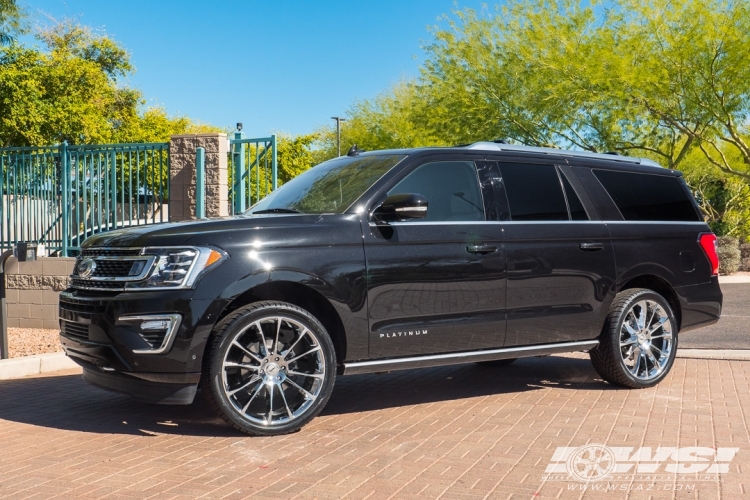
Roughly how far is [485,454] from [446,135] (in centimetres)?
2711

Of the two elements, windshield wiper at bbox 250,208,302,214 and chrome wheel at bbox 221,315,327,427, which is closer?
chrome wheel at bbox 221,315,327,427

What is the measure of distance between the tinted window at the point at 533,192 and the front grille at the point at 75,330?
3.32 m

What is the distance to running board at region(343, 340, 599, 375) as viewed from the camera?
6.28 m

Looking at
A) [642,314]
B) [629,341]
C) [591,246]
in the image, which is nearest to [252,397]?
[591,246]

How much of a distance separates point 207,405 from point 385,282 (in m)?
1.90

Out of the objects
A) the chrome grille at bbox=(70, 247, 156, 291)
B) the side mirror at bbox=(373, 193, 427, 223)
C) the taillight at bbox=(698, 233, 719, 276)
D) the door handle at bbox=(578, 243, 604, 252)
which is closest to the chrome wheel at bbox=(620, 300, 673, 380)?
the door handle at bbox=(578, 243, 604, 252)

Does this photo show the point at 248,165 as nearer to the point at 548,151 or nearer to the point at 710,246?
the point at 548,151

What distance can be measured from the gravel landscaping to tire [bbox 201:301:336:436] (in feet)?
15.8

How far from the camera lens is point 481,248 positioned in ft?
22.0

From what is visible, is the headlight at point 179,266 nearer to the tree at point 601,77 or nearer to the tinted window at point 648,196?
the tinted window at point 648,196

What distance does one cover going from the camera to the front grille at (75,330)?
6.03m

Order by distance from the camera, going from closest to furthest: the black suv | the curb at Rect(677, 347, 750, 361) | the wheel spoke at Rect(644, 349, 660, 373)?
1. the black suv
2. the wheel spoke at Rect(644, 349, 660, 373)
3. the curb at Rect(677, 347, 750, 361)

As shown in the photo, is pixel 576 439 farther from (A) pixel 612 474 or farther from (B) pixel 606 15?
(B) pixel 606 15

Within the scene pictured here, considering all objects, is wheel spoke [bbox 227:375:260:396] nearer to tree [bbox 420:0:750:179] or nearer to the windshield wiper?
the windshield wiper
